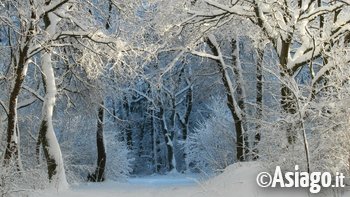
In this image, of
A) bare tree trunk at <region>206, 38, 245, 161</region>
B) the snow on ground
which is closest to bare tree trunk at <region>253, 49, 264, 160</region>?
the snow on ground

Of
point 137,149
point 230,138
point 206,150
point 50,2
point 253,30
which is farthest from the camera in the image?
point 137,149

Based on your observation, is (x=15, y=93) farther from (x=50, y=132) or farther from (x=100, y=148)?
(x=100, y=148)

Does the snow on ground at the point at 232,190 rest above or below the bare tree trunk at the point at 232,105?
below

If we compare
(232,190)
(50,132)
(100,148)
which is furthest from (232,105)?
(232,190)

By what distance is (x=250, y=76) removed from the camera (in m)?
27.6

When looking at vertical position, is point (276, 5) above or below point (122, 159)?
above

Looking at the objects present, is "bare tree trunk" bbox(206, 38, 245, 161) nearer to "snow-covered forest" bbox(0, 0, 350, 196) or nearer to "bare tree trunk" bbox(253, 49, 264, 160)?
"snow-covered forest" bbox(0, 0, 350, 196)

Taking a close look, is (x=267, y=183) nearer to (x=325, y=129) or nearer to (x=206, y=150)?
(x=325, y=129)

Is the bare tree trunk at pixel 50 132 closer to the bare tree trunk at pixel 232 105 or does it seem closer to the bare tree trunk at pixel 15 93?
the bare tree trunk at pixel 15 93

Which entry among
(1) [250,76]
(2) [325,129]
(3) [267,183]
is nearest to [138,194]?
(3) [267,183]

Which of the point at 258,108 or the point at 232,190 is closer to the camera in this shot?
the point at 232,190

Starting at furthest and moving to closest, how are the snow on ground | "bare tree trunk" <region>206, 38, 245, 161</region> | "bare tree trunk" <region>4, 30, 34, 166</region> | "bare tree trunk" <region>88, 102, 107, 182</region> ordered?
"bare tree trunk" <region>88, 102, 107, 182</region> < "bare tree trunk" <region>206, 38, 245, 161</region> < "bare tree trunk" <region>4, 30, 34, 166</region> < the snow on ground

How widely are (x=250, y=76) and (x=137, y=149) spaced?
66.7 feet

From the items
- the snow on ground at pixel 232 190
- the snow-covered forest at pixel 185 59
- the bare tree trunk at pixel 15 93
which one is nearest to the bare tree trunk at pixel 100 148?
the snow-covered forest at pixel 185 59
